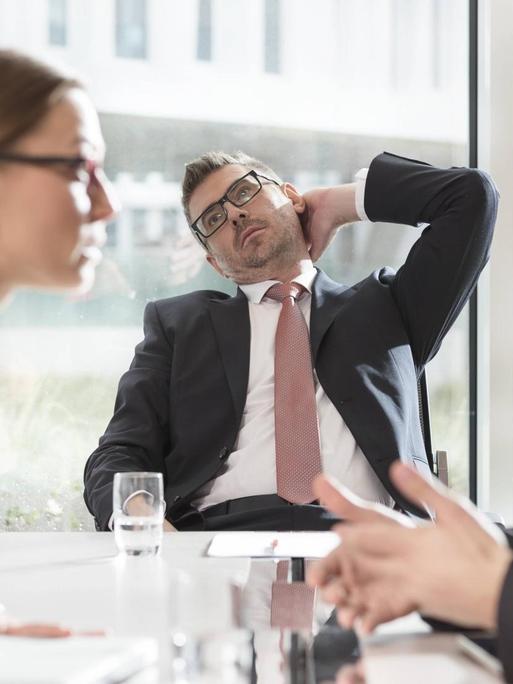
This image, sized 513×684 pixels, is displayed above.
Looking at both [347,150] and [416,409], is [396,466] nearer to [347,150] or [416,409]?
[416,409]

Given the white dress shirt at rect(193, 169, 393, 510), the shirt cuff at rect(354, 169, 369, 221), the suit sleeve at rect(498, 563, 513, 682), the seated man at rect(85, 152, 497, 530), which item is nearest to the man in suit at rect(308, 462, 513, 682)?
the suit sleeve at rect(498, 563, 513, 682)

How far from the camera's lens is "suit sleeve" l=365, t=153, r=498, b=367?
2609 millimetres

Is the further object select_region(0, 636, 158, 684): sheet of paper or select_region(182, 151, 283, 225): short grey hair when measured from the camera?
select_region(182, 151, 283, 225): short grey hair

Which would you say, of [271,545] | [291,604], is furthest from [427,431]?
[291,604]

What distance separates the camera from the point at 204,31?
341 cm

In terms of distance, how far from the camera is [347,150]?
354 centimetres

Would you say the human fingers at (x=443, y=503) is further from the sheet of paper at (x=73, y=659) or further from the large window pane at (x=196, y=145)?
the large window pane at (x=196, y=145)

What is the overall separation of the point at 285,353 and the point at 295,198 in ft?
1.90

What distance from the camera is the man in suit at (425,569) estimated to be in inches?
35.0

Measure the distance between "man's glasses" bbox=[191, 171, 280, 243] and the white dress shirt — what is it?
44 centimetres

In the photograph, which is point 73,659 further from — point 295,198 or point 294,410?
point 295,198

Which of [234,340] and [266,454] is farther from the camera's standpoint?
[234,340]

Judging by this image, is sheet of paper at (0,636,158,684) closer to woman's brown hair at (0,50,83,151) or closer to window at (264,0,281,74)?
woman's brown hair at (0,50,83,151)

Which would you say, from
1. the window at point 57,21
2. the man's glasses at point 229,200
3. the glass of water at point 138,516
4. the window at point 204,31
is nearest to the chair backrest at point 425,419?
the man's glasses at point 229,200
